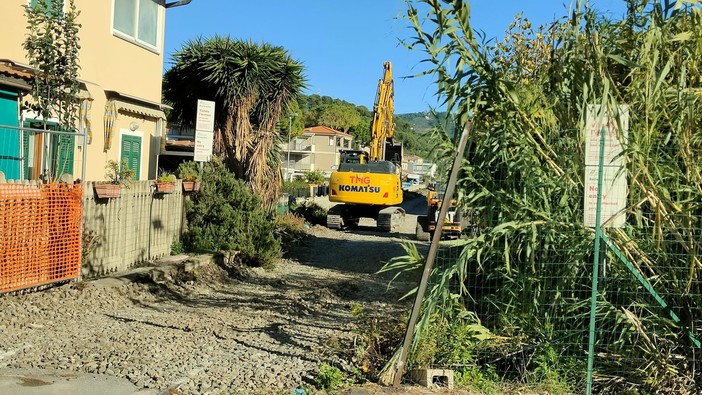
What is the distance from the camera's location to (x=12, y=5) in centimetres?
1189

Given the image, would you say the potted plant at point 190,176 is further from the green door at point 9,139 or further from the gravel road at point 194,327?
the green door at point 9,139

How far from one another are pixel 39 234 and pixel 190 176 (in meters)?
5.99

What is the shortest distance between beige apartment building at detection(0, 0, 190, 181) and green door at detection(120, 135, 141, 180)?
23 mm

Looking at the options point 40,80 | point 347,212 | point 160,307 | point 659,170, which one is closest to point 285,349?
point 160,307

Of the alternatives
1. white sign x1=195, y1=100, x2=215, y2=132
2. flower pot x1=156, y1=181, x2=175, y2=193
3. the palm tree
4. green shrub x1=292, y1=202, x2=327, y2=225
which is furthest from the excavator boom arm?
flower pot x1=156, y1=181, x2=175, y2=193

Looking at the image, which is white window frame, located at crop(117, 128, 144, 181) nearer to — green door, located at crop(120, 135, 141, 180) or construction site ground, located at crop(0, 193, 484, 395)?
green door, located at crop(120, 135, 141, 180)

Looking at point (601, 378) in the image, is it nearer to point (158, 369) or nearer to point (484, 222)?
point (484, 222)

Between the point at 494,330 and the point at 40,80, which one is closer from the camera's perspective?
the point at 494,330

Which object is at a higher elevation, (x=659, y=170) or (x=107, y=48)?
(x=107, y=48)

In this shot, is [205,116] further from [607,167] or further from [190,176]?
[607,167]

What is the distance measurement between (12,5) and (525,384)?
414 inches

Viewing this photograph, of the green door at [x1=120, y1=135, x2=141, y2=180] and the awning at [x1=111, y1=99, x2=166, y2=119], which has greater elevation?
the awning at [x1=111, y1=99, x2=166, y2=119]

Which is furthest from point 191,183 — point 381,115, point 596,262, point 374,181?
point 381,115

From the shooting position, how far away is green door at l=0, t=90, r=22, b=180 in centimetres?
1100
